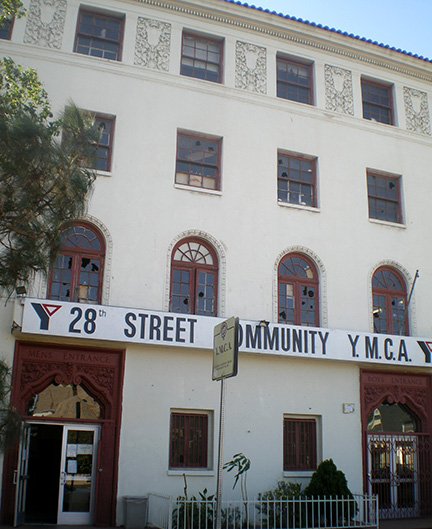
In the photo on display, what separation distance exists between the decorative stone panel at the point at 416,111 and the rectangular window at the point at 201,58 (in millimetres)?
6023

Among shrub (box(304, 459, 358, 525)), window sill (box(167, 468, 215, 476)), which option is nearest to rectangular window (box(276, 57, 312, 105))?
shrub (box(304, 459, 358, 525))

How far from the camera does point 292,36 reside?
58.2 ft

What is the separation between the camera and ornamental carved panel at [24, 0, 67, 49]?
50.0 ft

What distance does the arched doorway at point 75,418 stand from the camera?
12906 mm

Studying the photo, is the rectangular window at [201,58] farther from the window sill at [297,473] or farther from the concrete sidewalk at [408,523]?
the concrete sidewalk at [408,523]

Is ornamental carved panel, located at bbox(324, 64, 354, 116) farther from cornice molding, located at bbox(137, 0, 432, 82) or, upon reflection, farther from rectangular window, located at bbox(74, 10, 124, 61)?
rectangular window, located at bbox(74, 10, 124, 61)

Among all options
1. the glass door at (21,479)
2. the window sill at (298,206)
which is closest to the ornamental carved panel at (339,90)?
the window sill at (298,206)

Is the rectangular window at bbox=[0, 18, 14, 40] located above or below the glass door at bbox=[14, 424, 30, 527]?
above

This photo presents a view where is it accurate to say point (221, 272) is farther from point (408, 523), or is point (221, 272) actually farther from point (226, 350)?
point (408, 523)

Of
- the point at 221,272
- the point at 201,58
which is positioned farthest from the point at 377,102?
the point at 221,272

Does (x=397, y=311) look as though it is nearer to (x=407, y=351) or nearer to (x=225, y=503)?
(x=407, y=351)

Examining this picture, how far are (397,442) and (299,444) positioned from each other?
2.82 m

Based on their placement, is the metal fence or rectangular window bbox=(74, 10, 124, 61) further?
rectangular window bbox=(74, 10, 124, 61)

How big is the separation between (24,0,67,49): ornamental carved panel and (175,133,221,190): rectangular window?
12.6 ft
